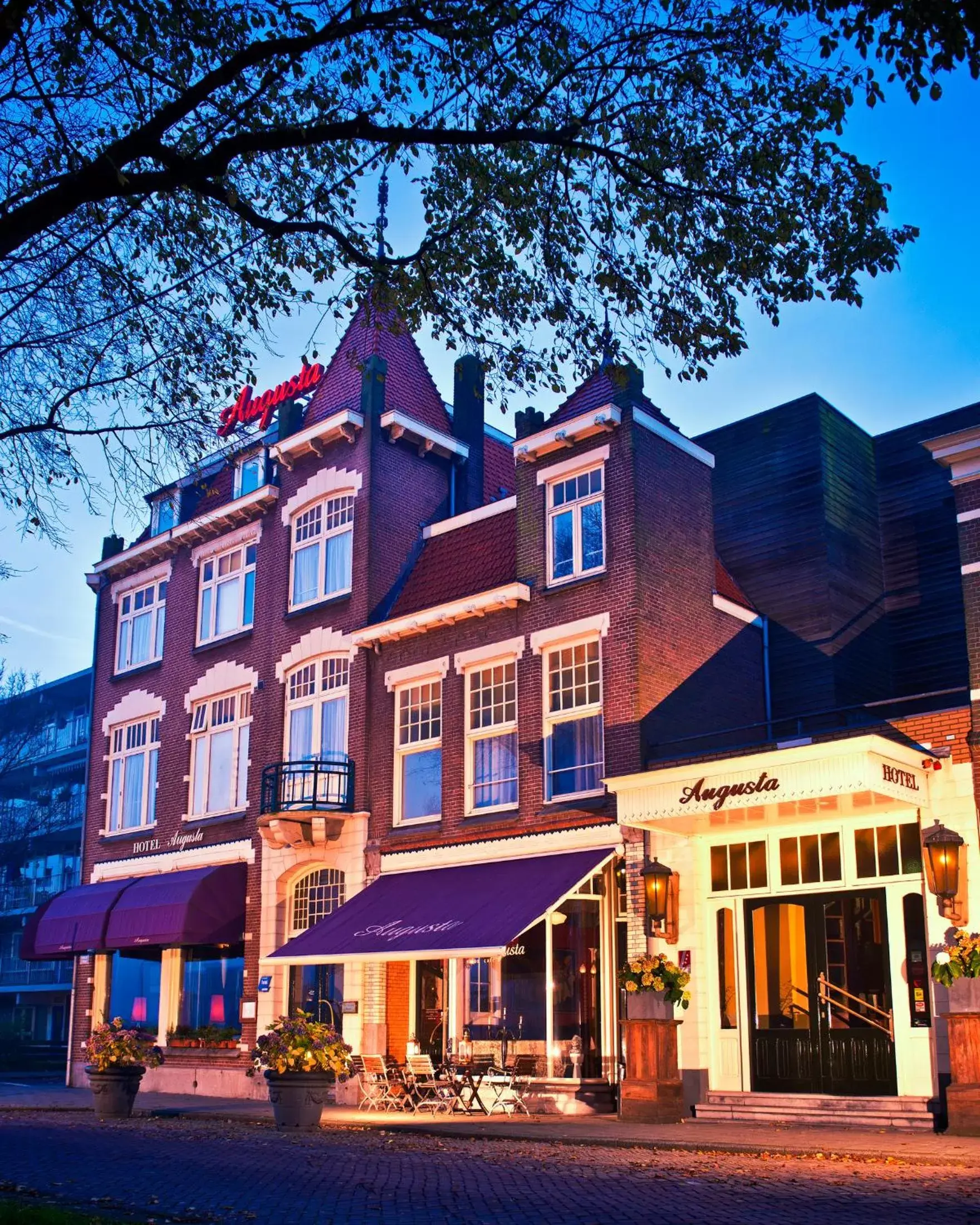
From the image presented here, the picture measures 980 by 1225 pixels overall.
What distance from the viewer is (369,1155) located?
14.2m

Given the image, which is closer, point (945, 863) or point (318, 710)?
point (945, 863)

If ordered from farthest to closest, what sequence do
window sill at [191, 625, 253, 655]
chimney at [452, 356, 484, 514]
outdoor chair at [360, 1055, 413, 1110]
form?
window sill at [191, 625, 253, 655] → chimney at [452, 356, 484, 514] → outdoor chair at [360, 1055, 413, 1110]

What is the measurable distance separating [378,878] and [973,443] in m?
12.5

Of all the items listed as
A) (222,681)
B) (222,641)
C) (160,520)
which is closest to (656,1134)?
(222,681)

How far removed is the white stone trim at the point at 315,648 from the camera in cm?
2597

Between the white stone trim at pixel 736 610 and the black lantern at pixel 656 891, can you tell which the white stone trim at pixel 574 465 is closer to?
the white stone trim at pixel 736 610

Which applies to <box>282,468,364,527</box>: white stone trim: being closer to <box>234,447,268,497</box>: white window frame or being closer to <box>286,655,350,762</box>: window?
<box>234,447,268,497</box>: white window frame

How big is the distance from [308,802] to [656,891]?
7941 mm

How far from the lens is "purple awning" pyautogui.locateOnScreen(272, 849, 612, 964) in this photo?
761 inches

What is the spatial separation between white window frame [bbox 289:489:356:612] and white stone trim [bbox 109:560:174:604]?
4.78 metres

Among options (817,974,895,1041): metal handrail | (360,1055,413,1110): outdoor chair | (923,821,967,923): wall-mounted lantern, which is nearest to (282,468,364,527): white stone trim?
(360,1055,413,1110): outdoor chair

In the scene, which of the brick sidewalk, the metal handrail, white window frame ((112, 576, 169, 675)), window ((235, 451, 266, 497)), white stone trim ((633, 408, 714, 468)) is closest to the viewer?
the brick sidewalk

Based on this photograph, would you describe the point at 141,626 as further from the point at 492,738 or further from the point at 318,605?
the point at 492,738

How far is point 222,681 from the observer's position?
28.9 meters
